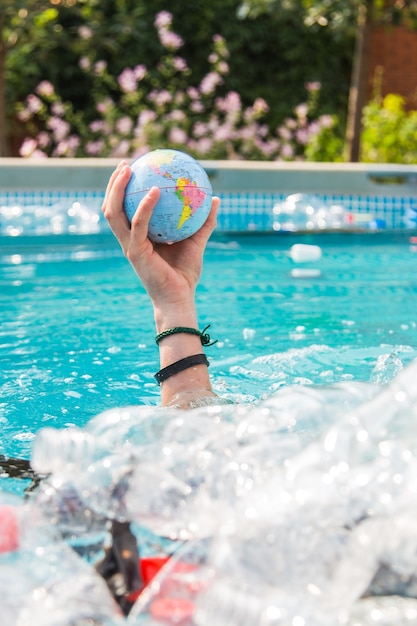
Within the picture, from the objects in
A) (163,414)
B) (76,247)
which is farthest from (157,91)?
(163,414)

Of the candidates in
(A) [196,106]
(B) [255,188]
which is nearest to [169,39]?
(A) [196,106]

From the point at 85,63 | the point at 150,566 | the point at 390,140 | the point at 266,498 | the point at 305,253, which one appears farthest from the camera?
the point at 85,63

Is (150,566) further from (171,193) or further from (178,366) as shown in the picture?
(171,193)

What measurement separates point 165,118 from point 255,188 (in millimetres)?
3087

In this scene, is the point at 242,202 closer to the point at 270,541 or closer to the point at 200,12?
the point at 200,12

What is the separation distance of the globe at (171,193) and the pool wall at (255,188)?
15.9 ft

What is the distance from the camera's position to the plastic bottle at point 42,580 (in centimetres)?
167

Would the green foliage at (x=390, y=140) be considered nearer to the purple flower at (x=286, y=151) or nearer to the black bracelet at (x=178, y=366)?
the purple flower at (x=286, y=151)

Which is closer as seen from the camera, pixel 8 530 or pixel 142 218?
pixel 8 530

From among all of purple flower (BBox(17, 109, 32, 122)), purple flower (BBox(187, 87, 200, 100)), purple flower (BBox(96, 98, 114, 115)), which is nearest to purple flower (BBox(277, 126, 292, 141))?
purple flower (BBox(187, 87, 200, 100))

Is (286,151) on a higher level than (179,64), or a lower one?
lower

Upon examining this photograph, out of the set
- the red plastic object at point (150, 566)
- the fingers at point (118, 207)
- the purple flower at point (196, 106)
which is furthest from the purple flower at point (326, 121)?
the red plastic object at point (150, 566)

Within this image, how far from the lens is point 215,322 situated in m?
4.98

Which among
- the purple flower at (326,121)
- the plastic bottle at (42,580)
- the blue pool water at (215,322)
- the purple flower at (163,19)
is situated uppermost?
the purple flower at (163,19)
